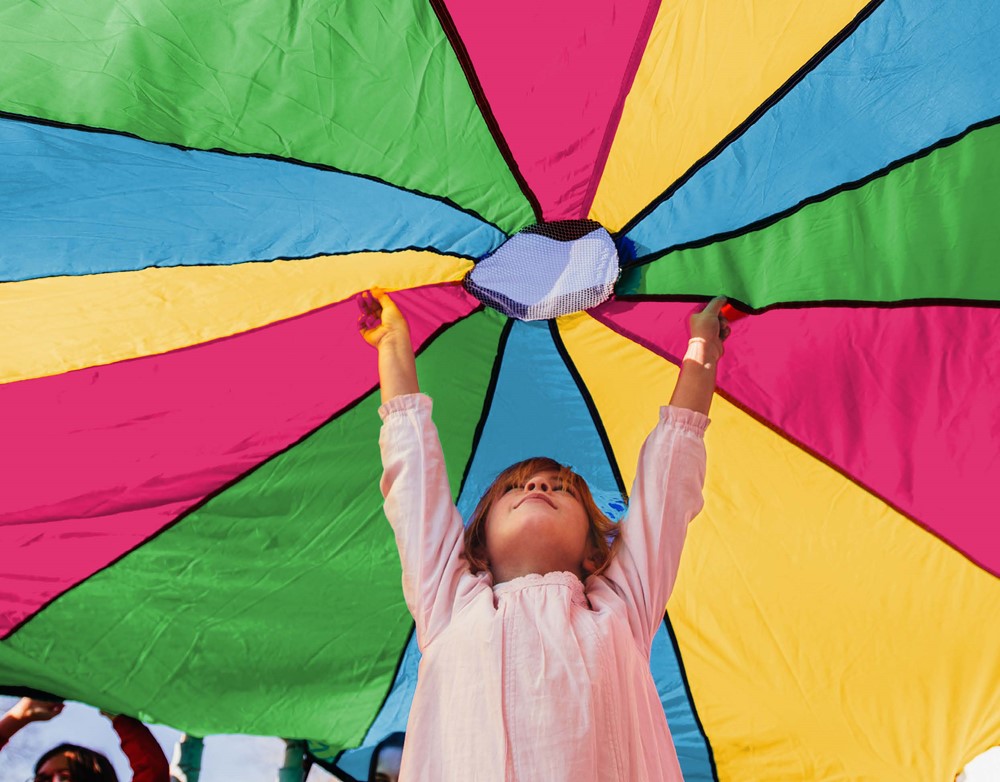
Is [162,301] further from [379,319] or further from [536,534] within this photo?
[536,534]

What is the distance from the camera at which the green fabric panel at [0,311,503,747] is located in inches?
75.5

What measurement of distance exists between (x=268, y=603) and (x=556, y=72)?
3.41 ft

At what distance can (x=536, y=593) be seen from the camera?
63.2 inches

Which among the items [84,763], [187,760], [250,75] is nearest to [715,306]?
[250,75]

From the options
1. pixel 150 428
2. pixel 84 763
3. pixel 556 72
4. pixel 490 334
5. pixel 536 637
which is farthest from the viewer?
pixel 84 763

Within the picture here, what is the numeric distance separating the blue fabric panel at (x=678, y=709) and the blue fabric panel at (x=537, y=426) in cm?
29

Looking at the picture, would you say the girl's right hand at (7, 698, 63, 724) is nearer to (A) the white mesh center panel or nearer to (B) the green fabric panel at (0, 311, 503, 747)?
(B) the green fabric panel at (0, 311, 503, 747)

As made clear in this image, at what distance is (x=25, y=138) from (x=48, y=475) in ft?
1.80

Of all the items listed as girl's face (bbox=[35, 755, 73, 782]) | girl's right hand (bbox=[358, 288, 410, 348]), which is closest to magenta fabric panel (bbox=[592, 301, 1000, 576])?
girl's right hand (bbox=[358, 288, 410, 348])

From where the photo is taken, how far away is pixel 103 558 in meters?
1.91

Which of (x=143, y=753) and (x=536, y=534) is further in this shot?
(x=143, y=753)

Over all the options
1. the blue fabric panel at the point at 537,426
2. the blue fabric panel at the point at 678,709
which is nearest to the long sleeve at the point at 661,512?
the blue fabric panel at the point at 537,426

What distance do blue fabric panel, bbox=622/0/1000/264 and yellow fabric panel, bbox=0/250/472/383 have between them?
0.43 metres

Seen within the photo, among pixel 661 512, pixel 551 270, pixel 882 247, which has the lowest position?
pixel 661 512
